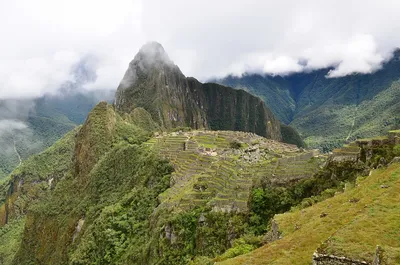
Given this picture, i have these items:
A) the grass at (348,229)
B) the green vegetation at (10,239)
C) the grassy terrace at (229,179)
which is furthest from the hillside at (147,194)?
the grass at (348,229)

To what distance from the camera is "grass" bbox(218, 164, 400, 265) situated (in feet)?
44.0

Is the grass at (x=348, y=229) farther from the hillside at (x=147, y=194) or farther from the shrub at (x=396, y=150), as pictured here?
the hillside at (x=147, y=194)

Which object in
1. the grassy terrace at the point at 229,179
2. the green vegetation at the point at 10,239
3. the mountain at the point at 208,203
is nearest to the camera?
the mountain at the point at 208,203

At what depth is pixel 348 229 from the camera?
1482 centimetres

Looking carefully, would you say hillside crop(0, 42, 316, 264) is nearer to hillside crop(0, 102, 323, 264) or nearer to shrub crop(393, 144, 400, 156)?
hillside crop(0, 102, 323, 264)

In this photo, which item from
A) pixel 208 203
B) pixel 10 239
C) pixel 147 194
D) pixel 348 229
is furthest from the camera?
pixel 10 239

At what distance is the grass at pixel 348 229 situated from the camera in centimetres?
1341

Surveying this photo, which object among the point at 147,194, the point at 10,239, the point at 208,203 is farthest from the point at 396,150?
the point at 10,239

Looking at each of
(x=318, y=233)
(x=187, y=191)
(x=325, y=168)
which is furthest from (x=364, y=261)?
(x=187, y=191)

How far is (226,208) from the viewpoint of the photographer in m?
35.3

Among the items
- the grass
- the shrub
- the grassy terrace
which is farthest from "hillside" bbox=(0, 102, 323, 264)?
the grass

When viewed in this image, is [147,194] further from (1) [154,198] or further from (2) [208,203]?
(2) [208,203]

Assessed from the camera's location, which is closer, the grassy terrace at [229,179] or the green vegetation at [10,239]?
the grassy terrace at [229,179]

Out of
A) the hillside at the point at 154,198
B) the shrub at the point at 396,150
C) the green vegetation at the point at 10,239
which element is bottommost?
the green vegetation at the point at 10,239
